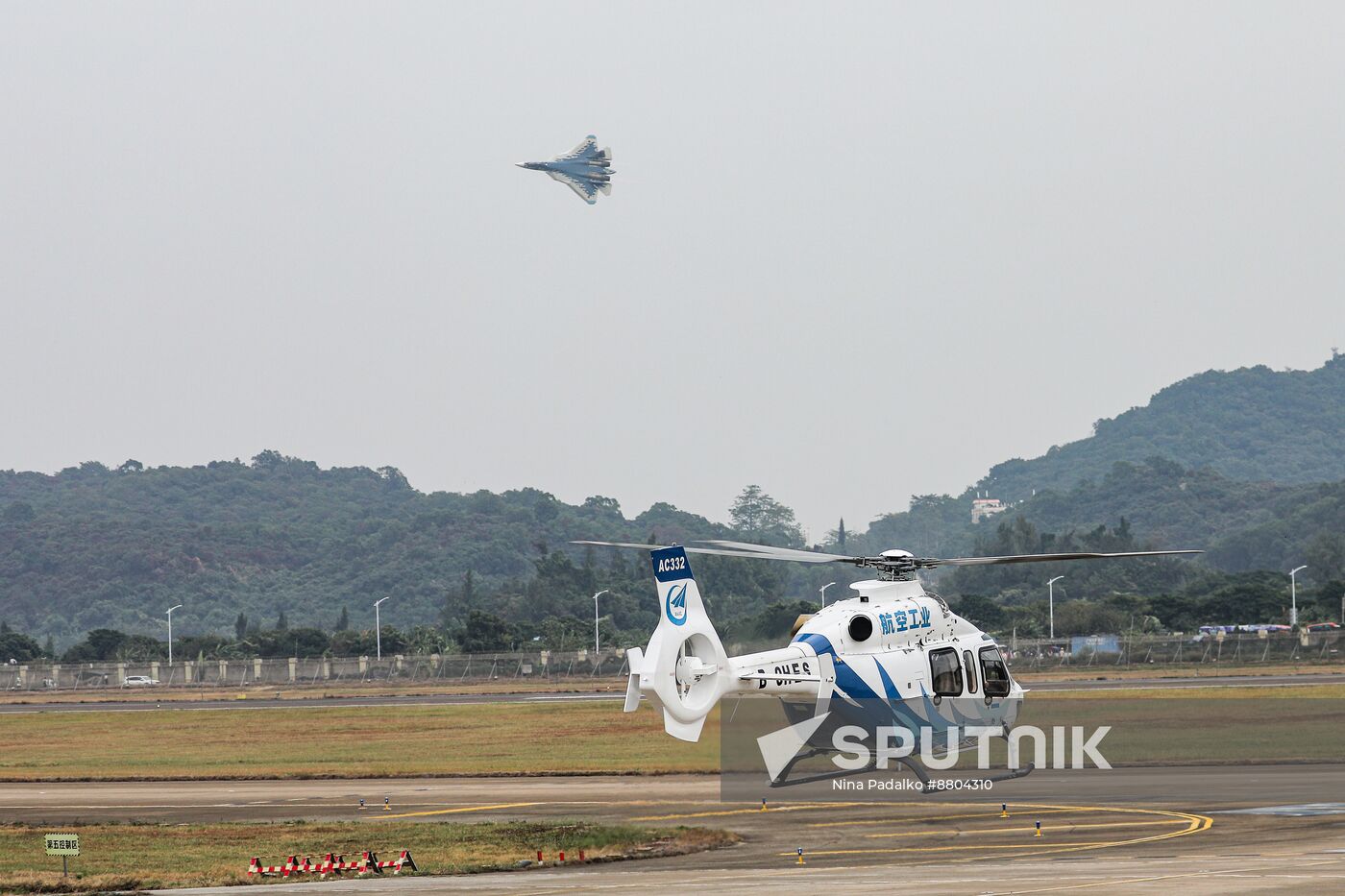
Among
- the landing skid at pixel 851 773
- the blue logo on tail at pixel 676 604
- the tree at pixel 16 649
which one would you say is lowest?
the landing skid at pixel 851 773

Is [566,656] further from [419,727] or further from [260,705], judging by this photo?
[419,727]

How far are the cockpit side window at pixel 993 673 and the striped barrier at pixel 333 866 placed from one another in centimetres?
1153

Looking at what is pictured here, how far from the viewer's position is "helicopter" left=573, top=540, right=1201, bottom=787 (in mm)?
27438

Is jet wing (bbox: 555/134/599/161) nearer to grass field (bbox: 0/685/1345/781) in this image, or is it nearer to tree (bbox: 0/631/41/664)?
grass field (bbox: 0/685/1345/781)

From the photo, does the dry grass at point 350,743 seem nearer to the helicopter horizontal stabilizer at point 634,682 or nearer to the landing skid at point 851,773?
the landing skid at point 851,773

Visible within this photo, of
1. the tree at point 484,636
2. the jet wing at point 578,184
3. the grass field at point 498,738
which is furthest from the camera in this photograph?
the tree at point 484,636

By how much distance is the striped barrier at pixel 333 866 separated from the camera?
2588 centimetres

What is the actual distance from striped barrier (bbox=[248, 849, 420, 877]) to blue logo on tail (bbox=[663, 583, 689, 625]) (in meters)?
5.81

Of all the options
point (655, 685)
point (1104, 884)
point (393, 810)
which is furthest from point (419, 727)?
point (1104, 884)

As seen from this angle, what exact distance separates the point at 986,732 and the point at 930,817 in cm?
222

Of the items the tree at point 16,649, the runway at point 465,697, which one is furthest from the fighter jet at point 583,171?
the tree at point 16,649

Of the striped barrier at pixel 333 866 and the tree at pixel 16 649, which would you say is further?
the tree at pixel 16 649

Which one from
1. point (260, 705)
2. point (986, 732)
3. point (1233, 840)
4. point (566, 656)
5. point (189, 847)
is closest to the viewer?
point (1233, 840)

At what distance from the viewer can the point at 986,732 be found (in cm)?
3147
